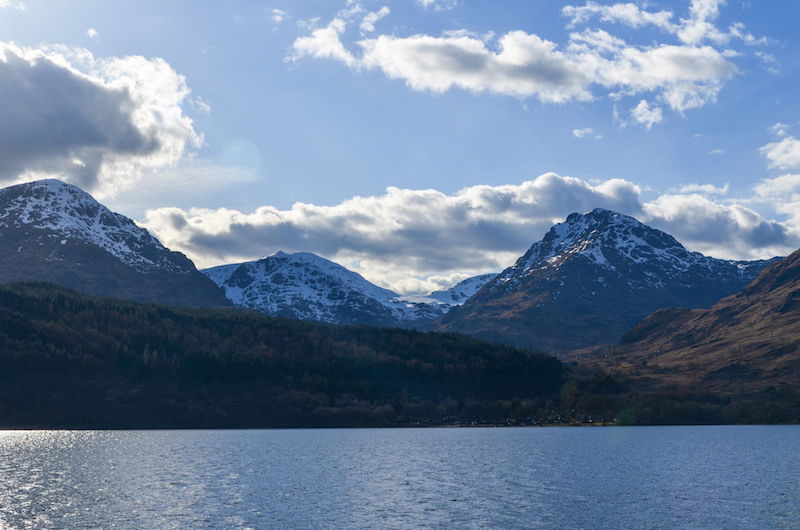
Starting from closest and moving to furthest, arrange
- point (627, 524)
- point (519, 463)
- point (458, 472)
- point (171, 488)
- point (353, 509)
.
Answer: point (627, 524), point (353, 509), point (171, 488), point (458, 472), point (519, 463)

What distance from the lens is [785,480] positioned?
146 meters

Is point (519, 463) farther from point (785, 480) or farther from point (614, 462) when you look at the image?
point (785, 480)

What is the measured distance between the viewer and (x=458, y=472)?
164m

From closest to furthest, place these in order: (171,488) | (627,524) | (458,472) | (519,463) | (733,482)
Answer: (627,524), (171,488), (733,482), (458,472), (519,463)

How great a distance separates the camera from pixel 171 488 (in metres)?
132

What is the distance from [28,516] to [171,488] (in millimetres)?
33890

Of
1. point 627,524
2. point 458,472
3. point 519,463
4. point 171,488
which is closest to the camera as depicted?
point 627,524

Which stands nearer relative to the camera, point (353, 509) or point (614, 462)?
point (353, 509)

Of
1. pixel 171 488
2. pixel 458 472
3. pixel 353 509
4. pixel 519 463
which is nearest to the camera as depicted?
pixel 353 509

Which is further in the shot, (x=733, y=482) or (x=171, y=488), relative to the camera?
(x=733, y=482)

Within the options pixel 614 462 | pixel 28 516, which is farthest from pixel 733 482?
pixel 28 516

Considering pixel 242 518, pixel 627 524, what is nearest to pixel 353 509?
pixel 242 518

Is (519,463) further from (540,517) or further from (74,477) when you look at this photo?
(74,477)

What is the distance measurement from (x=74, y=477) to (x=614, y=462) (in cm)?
12747
